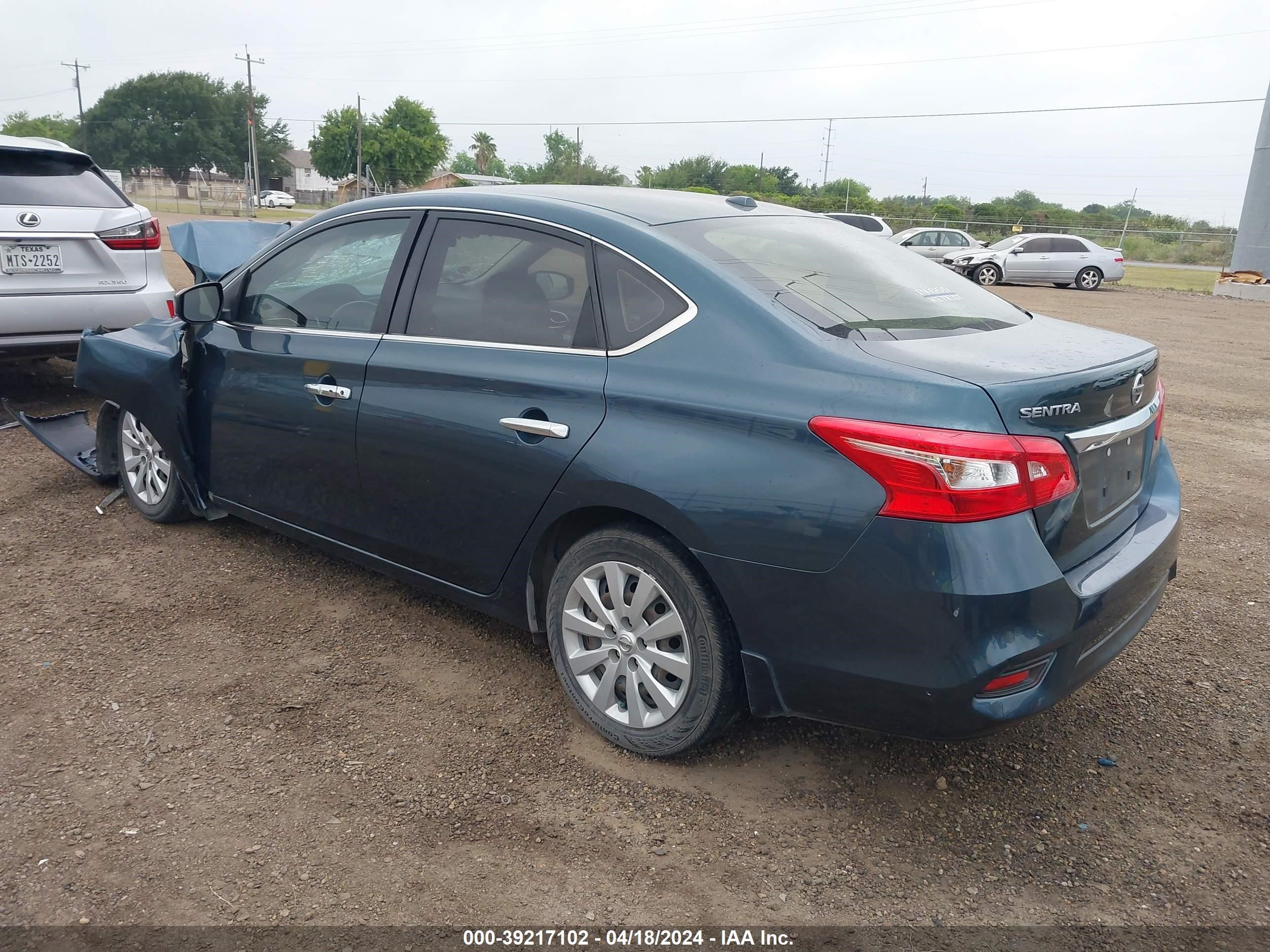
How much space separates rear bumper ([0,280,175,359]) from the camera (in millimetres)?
6020

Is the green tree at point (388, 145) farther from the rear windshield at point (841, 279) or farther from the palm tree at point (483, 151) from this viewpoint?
the rear windshield at point (841, 279)

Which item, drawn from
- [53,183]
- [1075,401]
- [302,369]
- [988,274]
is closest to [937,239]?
[988,274]

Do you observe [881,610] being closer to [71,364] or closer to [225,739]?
[225,739]

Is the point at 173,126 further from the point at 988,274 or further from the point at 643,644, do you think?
the point at 643,644

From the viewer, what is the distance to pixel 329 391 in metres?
3.57

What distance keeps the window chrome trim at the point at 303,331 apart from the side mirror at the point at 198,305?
94 millimetres

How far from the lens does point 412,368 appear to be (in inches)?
131

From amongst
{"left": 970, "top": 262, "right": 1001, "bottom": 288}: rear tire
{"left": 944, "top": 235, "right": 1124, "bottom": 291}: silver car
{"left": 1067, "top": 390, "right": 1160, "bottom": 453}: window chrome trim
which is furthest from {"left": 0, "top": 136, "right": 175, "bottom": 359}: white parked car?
{"left": 970, "top": 262, "right": 1001, "bottom": 288}: rear tire

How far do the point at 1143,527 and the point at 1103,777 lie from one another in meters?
0.77

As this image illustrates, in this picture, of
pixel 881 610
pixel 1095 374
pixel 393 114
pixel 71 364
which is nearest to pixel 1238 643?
pixel 1095 374

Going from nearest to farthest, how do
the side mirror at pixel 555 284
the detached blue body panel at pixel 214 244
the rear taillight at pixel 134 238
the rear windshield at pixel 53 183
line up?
the side mirror at pixel 555 284, the rear windshield at pixel 53 183, the rear taillight at pixel 134 238, the detached blue body panel at pixel 214 244

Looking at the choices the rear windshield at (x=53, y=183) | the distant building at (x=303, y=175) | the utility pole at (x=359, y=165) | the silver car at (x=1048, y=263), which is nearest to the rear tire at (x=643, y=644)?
the rear windshield at (x=53, y=183)

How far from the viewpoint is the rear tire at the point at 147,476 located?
15.0ft

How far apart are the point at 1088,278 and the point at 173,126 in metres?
A: 87.6
